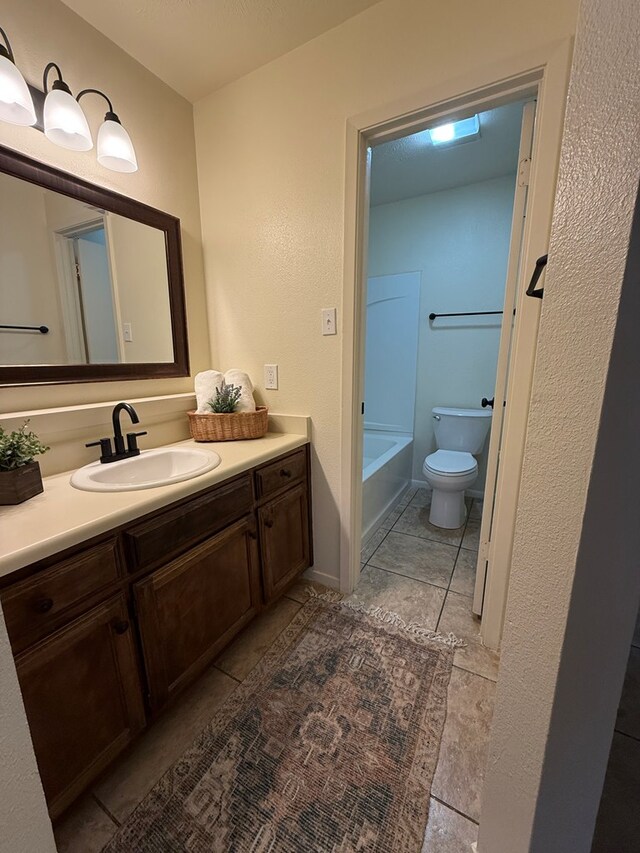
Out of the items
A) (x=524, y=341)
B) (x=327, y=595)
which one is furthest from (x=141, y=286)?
(x=327, y=595)

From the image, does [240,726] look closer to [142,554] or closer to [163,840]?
[163,840]

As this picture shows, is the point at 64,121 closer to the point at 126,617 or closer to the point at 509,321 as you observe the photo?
the point at 126,617

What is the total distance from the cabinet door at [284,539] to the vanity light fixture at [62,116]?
1507 millimetres

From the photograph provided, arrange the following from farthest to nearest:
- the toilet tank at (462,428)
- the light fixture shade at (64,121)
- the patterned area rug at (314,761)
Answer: the toilet tank at (462,428), the light fixture shade at (64,121), the patterned area rug at (314,761)

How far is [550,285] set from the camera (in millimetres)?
515

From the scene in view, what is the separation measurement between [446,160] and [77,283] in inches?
88.4

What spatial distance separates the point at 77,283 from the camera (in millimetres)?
1314

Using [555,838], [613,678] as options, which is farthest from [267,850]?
[613,678]

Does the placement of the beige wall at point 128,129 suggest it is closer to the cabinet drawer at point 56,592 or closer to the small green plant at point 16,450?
the small green plant at point 16,450

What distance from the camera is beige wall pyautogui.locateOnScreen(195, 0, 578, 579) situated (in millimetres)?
1154

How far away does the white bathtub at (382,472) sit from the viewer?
2231 mm

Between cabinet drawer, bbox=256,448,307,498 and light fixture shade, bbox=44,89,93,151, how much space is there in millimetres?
1351

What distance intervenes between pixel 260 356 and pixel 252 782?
1.59 m

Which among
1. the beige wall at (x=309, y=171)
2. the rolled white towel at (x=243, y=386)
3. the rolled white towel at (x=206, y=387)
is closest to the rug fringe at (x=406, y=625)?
the beige wall at (x=309, y=171)
